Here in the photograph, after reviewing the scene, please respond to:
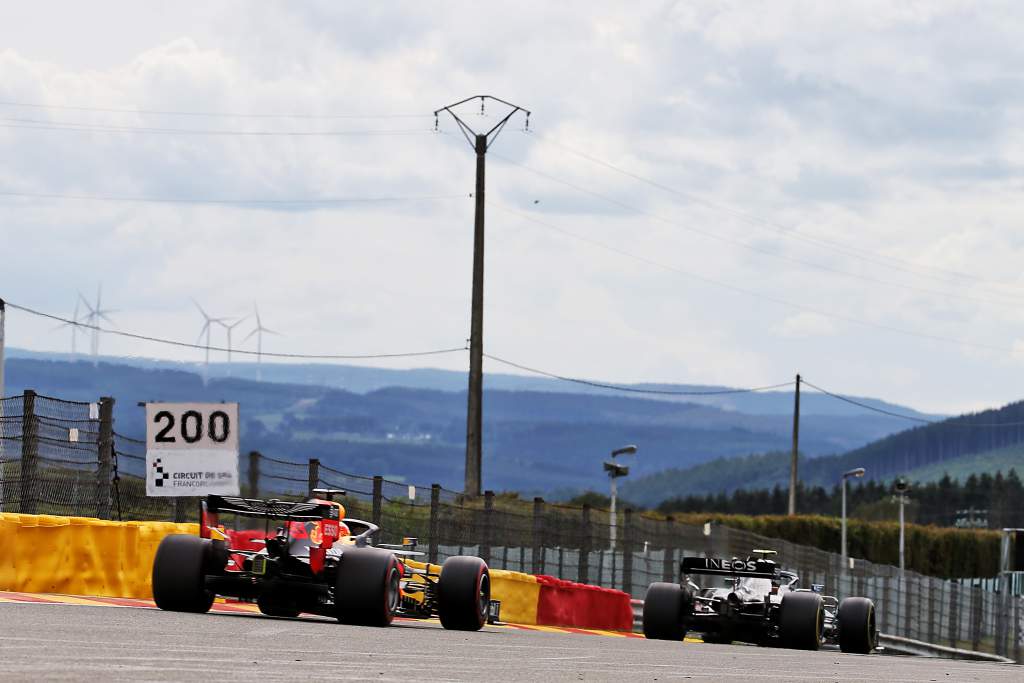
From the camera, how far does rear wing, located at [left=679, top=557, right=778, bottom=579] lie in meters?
26.2

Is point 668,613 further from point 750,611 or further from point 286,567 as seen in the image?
point 286,567

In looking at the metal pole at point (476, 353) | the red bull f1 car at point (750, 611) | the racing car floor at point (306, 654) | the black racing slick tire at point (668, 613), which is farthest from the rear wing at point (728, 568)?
the metal pole at point (476, 353)

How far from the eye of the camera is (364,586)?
16.4 metres

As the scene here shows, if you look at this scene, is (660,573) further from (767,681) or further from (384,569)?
(767,681)

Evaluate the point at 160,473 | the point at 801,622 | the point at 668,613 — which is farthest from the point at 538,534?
the point at 160,473

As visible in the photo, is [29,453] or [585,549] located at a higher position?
[29,453]

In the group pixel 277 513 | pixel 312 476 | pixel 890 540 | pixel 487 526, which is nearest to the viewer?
pixel 277 513

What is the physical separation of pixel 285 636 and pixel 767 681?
3.65m

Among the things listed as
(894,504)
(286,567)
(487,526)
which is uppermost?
(487,526)

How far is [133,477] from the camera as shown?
23781 millimetres

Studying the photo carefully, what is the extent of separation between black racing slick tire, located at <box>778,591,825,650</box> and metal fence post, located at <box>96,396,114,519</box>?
9.66 metres

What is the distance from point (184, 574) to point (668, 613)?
10453 mm

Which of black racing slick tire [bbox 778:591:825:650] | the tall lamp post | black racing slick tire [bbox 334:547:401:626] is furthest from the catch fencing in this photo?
black racing slick tire [bbox 778:591:825:650]

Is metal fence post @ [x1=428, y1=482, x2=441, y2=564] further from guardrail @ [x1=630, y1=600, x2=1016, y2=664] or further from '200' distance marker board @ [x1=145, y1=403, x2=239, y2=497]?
guardrail @ [x1=630, y1=600, x2=1016, y2=664]
